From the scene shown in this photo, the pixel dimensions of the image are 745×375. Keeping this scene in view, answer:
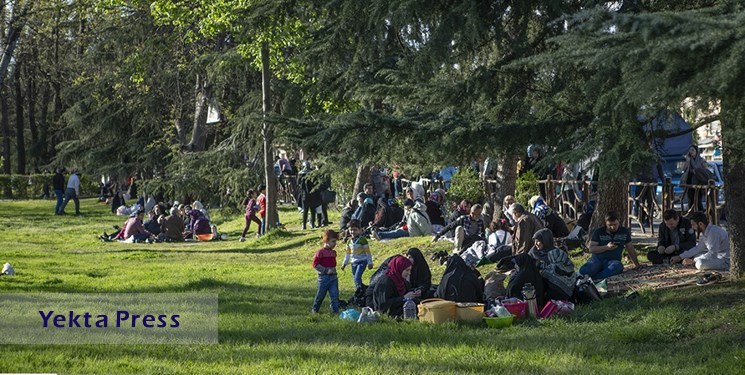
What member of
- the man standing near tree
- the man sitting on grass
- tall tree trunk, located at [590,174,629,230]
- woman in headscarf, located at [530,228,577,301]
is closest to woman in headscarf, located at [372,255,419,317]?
woman in headscarf, located at [530,228,577,301]

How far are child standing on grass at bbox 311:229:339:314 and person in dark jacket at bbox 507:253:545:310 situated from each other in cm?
230

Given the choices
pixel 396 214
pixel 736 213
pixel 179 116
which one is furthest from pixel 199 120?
pixel 736 213

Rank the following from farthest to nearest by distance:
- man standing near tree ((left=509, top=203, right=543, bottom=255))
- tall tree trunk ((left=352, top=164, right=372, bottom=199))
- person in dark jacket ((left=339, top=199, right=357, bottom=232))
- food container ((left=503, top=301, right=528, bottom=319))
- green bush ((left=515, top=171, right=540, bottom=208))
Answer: tall tree trunk ((left=352, top=164, right=372, bottom=199)) → person in dark jacket ((left=339, top=199, right=357, bottom=232)) → green bush ((left=515, top=171, right=540, bottom=208)) → man standing near tree ((left=509, top=203, right=543, bottom=255)) → food container ((left=503, top=301, right=528, bottom=319))

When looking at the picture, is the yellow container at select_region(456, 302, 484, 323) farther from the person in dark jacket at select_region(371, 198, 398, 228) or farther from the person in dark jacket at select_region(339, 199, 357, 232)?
the person in dark jacket at select_region(339, 199, 357, 232)

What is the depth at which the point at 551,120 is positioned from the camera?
13.4 m

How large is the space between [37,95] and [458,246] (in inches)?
2036

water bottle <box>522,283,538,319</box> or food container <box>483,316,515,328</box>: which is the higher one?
water bottle <box>522,283,538,319</box>

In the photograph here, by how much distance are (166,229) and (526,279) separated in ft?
59.4

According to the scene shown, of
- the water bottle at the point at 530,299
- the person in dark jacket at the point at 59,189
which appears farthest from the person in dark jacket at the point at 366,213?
the person in dark jacket at the point at 59,189

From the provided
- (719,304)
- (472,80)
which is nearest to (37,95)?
(472,80)

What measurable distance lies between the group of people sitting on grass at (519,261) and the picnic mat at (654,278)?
7.3 inches

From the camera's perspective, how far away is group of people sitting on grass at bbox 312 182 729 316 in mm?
13445

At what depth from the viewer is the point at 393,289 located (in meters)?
13.7

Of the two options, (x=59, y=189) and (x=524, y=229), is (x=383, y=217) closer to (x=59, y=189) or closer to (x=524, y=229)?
(x=524, y=229)
